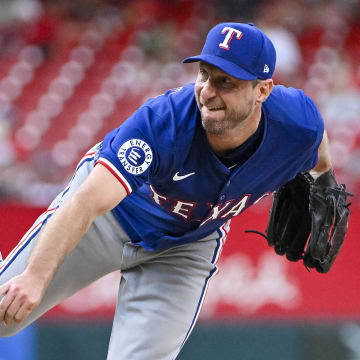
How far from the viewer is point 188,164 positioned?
9.78 feet

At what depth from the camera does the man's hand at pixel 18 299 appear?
7.80 feet

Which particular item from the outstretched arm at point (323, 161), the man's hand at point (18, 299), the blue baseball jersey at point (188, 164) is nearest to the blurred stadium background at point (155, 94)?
the outstretched arm at point (323, 161)

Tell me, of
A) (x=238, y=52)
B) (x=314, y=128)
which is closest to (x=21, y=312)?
(x=238, y=52)

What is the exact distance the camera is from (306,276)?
18.2ft

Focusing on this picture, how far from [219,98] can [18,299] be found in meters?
1.02

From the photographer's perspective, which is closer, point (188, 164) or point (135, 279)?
point (188, 164)

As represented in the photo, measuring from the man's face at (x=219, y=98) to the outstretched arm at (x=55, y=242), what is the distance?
435 mm

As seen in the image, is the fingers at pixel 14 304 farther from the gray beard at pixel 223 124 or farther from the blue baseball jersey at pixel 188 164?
the gray beard at pixel 223 124

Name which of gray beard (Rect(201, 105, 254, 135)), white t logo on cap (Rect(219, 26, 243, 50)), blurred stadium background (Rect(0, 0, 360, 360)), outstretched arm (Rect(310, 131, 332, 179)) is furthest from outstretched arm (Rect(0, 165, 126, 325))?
blurred stadium background (Rect(0, 0, 360, 360))

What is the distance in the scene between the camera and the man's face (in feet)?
9.29

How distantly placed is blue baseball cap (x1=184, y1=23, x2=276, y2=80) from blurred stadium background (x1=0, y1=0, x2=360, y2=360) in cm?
266

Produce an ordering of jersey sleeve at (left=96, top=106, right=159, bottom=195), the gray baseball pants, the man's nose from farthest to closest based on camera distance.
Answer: the gray baseball pants, the man's nose, jersey sleeve at (left=96, top=106, right=159, bottom=195)

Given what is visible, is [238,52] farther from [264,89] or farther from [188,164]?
[188,164]

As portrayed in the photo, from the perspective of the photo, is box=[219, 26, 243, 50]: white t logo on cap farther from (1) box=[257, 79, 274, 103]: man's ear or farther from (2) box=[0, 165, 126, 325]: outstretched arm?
(2) box=[0, 165, 126, 325]: outstretched arm
